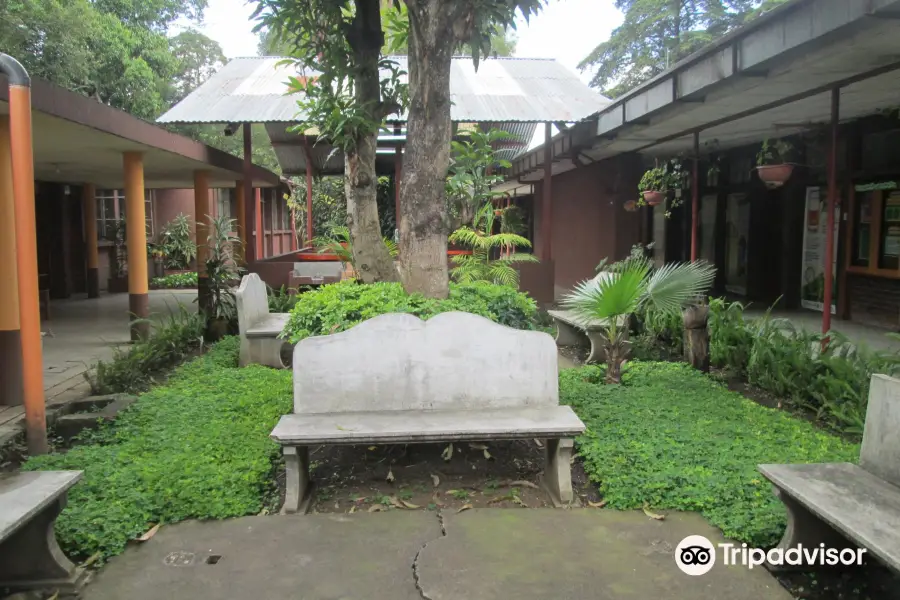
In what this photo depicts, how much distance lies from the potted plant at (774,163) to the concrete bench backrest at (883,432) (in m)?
5.74

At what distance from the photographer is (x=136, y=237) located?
27.0 feet

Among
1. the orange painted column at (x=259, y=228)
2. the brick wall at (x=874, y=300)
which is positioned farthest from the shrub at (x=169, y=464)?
the orange painted column at (x=259, y=228)

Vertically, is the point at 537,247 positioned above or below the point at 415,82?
below

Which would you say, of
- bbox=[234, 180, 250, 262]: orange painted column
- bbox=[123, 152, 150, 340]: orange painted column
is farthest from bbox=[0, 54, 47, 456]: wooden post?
bbox=[234, 180, 250, 262]: orange painted column

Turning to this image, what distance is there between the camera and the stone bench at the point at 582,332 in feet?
24.4

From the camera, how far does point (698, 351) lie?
22.0 feet

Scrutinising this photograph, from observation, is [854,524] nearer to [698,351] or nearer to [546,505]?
[546,505]

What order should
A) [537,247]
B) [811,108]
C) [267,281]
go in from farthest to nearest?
[537,247], [267,281], [811,108]

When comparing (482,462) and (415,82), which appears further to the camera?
(415,82)

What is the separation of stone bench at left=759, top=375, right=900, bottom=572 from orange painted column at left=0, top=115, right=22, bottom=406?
516cm

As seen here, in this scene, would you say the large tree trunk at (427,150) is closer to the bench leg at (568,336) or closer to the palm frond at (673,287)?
the palm frond at (673,287)

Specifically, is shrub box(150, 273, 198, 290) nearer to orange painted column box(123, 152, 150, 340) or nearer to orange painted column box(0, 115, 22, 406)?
orange painted column box(123, 152, 150, 340)

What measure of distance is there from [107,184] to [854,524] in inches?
603

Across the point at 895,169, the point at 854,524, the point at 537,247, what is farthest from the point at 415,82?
the point at 537,247
